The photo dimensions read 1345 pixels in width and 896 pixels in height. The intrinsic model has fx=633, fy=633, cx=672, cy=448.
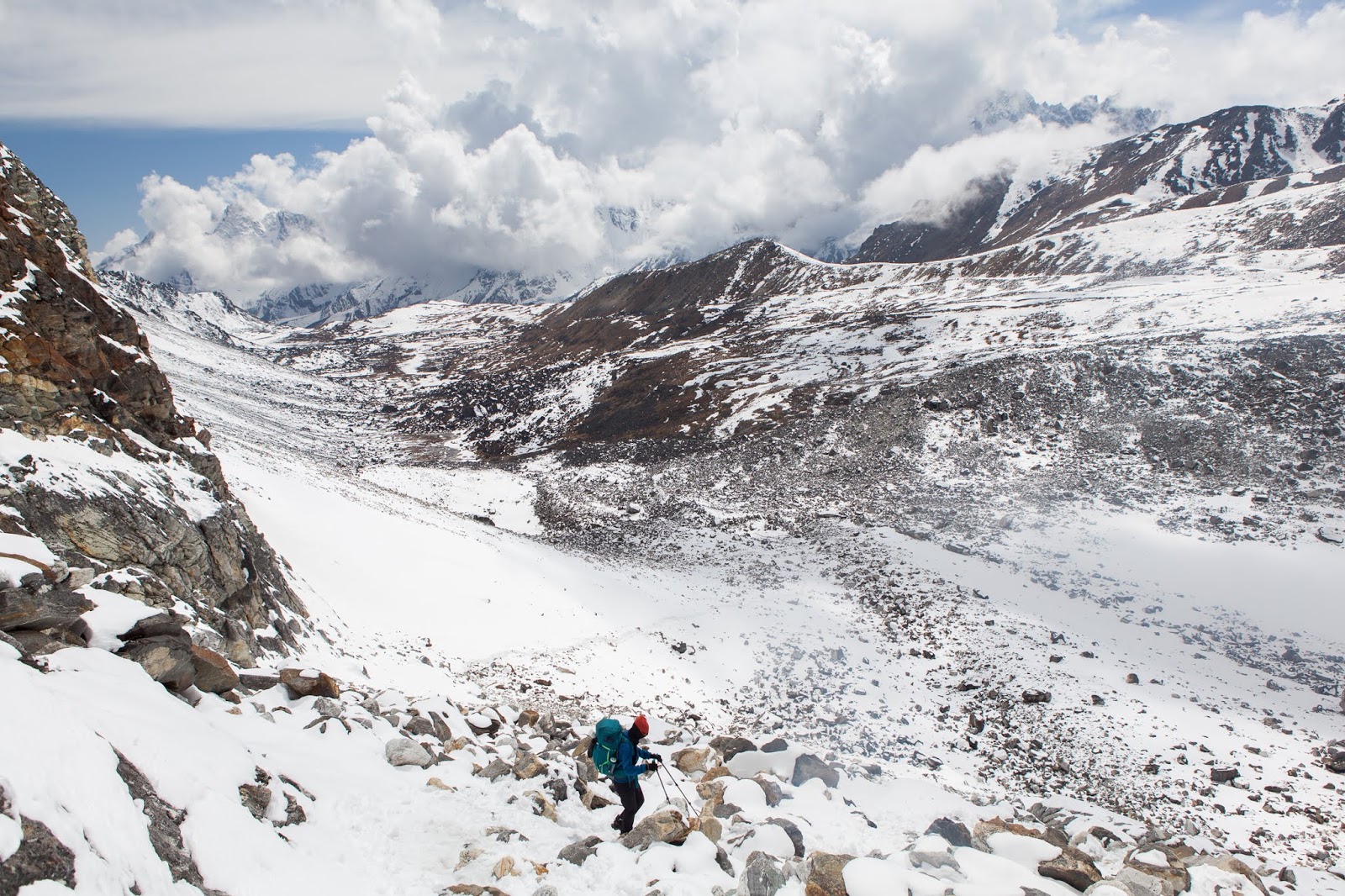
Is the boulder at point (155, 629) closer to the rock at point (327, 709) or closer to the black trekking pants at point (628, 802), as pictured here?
the rock at point (327, 709)

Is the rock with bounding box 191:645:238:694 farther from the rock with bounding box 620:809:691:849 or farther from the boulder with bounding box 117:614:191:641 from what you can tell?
the rock with bounding box 620:809:691:849

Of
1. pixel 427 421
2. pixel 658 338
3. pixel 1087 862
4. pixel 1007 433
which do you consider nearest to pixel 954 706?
pixel 1087 862

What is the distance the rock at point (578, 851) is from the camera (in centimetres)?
795

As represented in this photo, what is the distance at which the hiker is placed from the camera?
8.98 metres

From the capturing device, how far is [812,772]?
11.7 meters

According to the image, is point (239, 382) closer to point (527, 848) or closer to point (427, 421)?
point (427, 421)

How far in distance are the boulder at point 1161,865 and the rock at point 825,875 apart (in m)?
4.15

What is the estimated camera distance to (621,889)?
7.50 m

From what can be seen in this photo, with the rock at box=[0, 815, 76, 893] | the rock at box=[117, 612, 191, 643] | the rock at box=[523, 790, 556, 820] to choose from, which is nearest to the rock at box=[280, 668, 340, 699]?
the rock at box=[117, 612, 191, 643]

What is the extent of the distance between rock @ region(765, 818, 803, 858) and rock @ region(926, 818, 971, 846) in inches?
93.3

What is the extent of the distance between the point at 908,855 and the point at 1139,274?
379 feet

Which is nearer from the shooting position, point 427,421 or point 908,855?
point 908,855

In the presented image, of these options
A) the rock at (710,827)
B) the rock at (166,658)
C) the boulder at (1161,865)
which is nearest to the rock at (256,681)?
the rock at (166,658)

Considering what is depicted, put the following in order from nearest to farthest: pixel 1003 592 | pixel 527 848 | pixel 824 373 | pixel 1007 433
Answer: pixel 527 848
pixel 1003 592
pixel 1007 433
pixel 824 373
